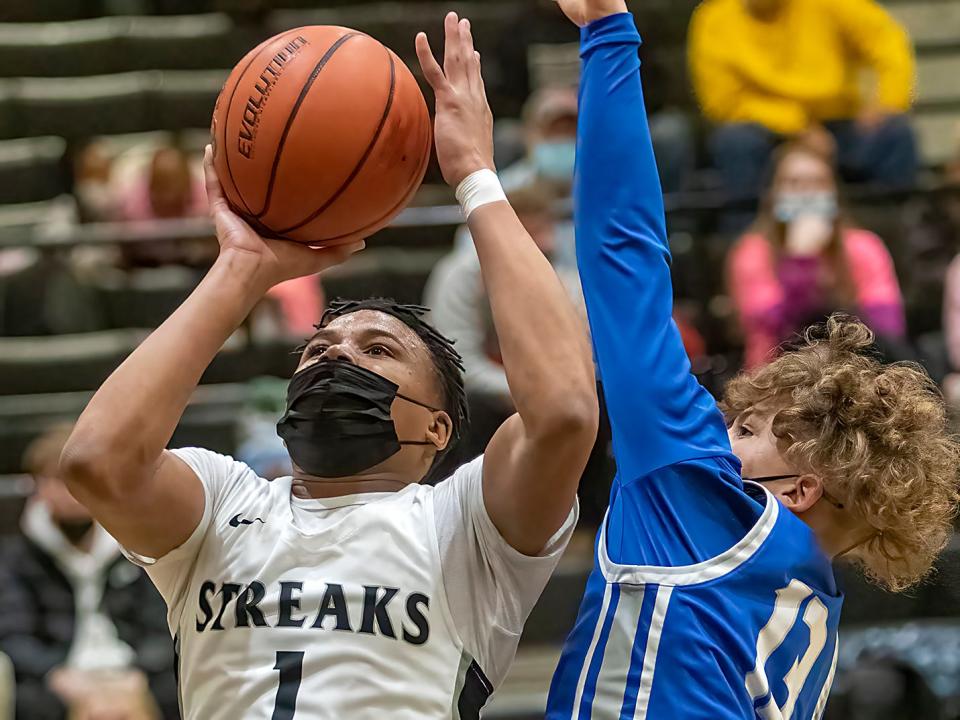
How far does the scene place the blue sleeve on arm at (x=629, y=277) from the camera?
7.40 ft

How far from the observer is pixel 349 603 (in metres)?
2.32

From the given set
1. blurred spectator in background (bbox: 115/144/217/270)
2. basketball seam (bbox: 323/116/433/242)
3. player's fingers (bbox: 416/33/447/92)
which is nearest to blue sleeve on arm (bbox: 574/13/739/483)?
player's fingers (bbox: 416/33/447/92)

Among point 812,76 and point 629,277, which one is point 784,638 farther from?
point 812,76

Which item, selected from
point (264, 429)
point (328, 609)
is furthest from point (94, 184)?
point (328, 609)

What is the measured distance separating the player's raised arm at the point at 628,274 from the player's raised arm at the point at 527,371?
0.07 meters

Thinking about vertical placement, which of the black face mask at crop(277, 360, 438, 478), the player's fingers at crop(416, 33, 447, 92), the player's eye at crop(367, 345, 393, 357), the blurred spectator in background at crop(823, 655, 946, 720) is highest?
the player's fingers at crop(416, 33, 447, 92)

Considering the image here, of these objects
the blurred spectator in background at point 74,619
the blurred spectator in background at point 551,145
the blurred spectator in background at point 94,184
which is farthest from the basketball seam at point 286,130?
the blurred spectator in background at point 94,184

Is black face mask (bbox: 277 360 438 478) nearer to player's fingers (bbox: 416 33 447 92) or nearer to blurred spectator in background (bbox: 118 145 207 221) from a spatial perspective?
player's fingers (bbox: 416 33 447 92)

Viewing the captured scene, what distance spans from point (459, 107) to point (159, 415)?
29.9 inches

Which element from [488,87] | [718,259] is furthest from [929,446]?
[488,87]

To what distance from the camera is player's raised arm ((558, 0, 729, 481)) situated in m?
2.26

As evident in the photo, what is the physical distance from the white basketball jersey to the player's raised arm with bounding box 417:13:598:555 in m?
0.09

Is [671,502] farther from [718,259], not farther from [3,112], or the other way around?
[3,112]

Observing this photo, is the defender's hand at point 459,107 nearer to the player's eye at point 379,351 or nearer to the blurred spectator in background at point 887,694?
the player's eye at point 379,351
